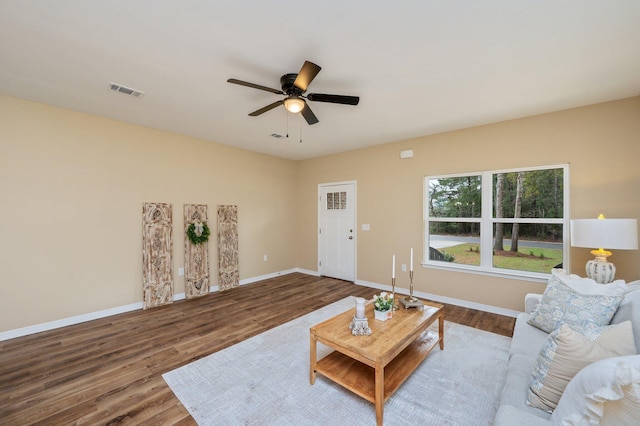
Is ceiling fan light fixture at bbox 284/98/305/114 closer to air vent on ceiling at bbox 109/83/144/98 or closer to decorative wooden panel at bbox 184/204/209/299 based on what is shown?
air vent on ceiling at bbox 109/83/144/98

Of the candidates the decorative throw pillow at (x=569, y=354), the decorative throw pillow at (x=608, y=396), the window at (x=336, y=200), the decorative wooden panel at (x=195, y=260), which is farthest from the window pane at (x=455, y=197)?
the decorative wooden panel at (x=195, y=260)

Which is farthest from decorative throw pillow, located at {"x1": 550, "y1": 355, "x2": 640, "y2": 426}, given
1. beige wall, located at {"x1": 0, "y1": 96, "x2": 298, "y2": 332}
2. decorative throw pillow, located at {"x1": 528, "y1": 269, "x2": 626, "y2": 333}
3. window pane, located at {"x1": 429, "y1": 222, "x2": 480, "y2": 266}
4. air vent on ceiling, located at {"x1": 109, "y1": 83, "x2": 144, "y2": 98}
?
beige wall, located at {"x1": 0, "y1": 96, "x2": 298, "y2": 332}

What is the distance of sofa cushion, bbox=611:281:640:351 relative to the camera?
4.68ft

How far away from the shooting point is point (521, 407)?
1.27m

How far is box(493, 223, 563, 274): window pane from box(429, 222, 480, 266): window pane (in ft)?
0.83

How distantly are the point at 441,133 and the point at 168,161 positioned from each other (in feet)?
14.4

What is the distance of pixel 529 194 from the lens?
3439 millimetres

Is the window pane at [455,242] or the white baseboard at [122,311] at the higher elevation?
the window pane at [455,242]

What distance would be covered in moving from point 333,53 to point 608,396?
2.45m

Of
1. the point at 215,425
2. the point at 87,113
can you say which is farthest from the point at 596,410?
the point at 87,113

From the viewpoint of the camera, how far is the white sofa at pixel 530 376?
0.96 metres

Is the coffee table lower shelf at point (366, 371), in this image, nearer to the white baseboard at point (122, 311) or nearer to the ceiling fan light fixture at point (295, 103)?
the white baseboard at point (122, 311)

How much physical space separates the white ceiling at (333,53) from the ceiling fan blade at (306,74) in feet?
0.67

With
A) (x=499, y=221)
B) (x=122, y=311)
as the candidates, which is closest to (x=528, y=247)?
(x=499, y=221)
